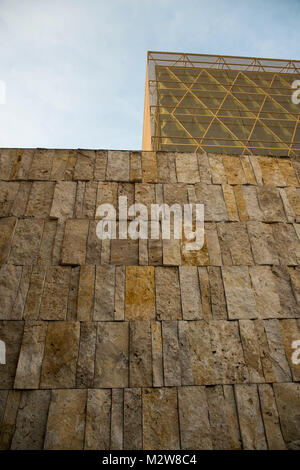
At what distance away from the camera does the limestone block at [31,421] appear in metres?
3.97

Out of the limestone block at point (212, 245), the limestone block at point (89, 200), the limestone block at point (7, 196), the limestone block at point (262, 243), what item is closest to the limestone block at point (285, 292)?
the limestone block at point (262, 243)

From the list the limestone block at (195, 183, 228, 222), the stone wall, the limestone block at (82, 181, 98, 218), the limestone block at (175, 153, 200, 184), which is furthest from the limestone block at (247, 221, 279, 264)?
the limestone block at (82, 181, 98, 218)

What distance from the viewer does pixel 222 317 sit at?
16.2ft

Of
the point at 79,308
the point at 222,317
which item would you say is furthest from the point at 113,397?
the point at 222,317

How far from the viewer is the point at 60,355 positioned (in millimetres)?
4531

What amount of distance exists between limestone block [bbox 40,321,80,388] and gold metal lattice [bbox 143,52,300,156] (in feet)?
30.5

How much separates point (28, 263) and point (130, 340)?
250 cm

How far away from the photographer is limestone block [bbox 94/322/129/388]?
439 cm

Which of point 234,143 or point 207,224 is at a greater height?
point 234,143

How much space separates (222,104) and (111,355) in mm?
13148

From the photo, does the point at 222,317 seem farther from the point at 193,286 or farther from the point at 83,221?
the point at 83,221

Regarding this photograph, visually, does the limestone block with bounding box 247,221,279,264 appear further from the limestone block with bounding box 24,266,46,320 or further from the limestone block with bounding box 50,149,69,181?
the limestone block with bounding box 50,149,69,181

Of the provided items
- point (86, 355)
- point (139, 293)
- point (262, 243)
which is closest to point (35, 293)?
point (86, 355)

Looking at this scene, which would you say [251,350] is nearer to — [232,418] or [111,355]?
[232,418]
